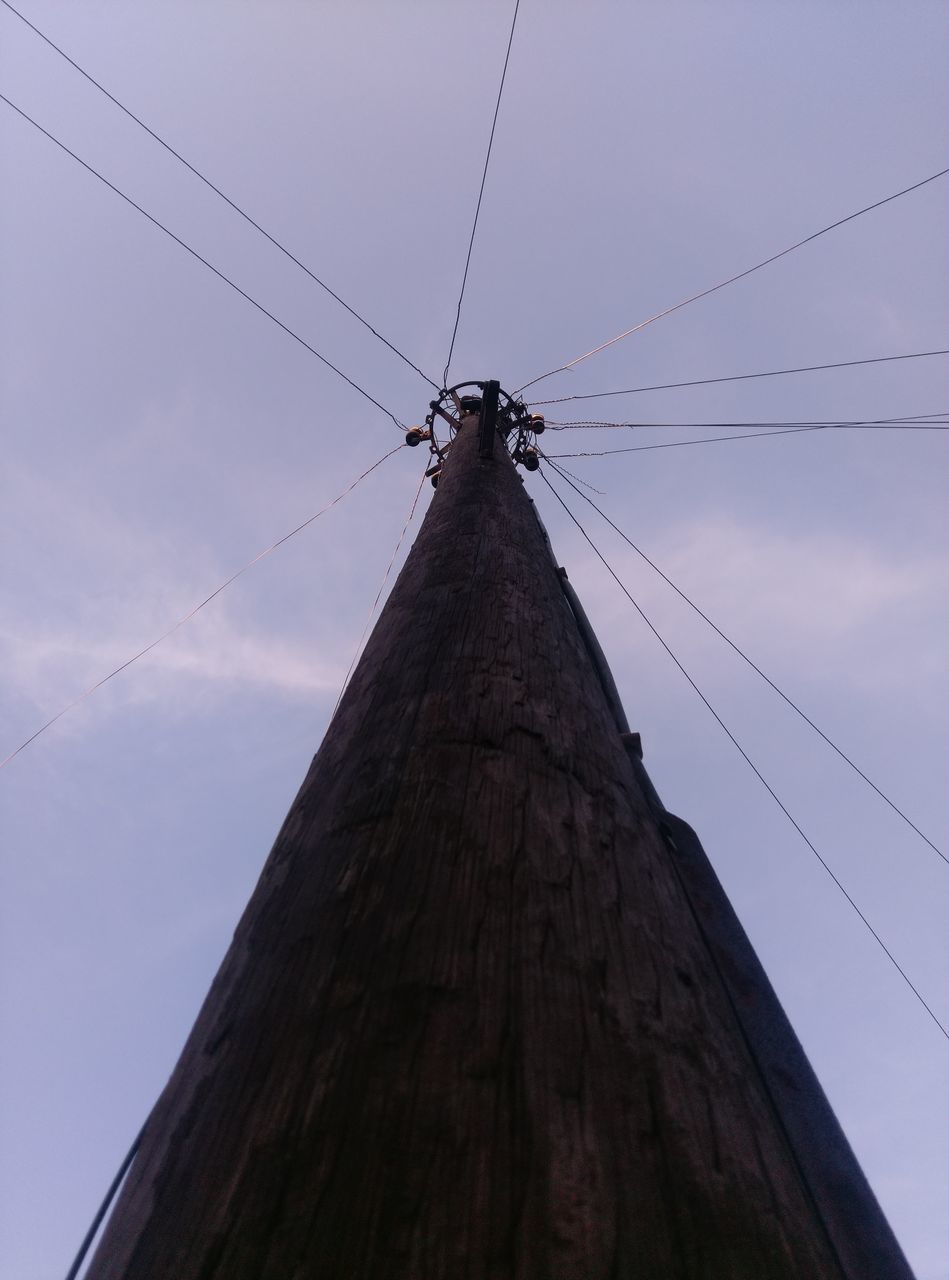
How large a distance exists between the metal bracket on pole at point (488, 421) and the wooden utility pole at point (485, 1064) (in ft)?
10.1

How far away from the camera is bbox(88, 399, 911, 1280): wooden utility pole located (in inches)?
30.9

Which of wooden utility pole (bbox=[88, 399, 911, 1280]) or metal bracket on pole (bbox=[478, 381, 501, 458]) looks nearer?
wooden utility pole (bbox=[88, 399, 911, 1280])

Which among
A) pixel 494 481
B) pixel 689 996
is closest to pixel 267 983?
pixel 689 996

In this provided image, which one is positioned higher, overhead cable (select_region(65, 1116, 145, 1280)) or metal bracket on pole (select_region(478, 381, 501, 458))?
metal bracket on pole (select_region(478, 381, 501, 458))

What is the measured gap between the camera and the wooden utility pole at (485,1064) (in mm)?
786

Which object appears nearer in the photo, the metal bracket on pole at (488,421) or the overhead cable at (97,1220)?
the overhead cable at (97,1220)

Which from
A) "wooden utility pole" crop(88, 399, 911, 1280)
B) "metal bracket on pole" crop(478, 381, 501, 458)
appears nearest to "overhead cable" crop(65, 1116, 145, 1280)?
"wooden utility pole" crop(88, 399, 911, 1280)

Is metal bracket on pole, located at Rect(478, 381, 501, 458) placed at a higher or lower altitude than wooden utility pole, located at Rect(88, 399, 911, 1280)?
higher

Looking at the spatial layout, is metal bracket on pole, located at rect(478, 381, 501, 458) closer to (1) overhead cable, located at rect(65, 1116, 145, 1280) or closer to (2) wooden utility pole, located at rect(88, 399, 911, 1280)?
(2) wooden utility pole, located at rect(88, 399, 911, 1280)

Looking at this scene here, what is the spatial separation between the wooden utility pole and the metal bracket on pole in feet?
10.1

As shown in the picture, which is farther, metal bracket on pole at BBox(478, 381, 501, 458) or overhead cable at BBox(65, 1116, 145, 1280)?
metal bracket on pole at BBox(478, 381, 501, 458)

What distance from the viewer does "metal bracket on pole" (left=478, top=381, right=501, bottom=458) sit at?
4.51 meters

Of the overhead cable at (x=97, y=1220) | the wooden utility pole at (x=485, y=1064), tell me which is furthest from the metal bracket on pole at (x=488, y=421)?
the overhead cable at (x=97, y=1220)

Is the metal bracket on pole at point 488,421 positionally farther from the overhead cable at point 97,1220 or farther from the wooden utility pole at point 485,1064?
the overhead cable at point 97,1220
